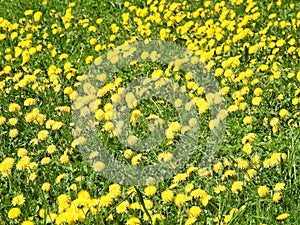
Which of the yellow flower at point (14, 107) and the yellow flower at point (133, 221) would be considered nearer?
the yellow flower at point (133, 221)

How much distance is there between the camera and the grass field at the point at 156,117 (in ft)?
9.75

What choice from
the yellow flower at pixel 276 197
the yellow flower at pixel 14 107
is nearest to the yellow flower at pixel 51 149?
the yellow flower at pixel 14 107

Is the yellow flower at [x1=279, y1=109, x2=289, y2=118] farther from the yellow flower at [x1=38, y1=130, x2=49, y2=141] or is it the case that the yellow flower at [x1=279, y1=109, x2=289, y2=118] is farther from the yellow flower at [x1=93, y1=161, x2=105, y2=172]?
the yellow flower at [x1=38, y1=130, x2=49, y2=141]

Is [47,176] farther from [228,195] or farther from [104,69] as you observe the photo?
[104,69]

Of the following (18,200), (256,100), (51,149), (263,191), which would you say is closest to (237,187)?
(263,191)

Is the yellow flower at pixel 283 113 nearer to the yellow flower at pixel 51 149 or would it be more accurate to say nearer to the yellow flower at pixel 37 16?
the yellow flower at pixel 51 149

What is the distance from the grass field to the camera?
2.97 metres

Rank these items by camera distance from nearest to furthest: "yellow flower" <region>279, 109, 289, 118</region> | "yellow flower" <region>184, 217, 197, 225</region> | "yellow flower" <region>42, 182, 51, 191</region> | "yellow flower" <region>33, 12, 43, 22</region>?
"yellow flower" <region>184, 217, 197, 225</region> < "yellow flower" <region>42, 182, 51, 191</region> < "yellow flower" <region>279, 109, 289, 118</region> < "yellow flower" <region>33, 12, 43, 22</region>

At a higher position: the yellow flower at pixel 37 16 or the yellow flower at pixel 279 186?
the yellow flower at pixel 37 16

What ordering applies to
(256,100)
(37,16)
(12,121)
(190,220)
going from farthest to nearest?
(37,16)
(12,121)
(256,100)
(190,220)

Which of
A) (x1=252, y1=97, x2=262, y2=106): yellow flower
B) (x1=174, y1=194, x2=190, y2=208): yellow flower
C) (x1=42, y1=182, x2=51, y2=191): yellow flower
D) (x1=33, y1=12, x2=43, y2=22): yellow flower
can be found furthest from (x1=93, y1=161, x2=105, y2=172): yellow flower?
(x1=33, y1=12, x2=43, y2=22): yellow flower

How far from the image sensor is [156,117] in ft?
13.0

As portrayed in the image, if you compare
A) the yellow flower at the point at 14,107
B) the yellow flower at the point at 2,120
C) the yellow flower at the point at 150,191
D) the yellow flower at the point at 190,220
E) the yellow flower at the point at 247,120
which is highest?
the yellow flower at the point at 14,107

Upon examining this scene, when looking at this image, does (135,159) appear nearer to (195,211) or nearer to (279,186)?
(195,211)
